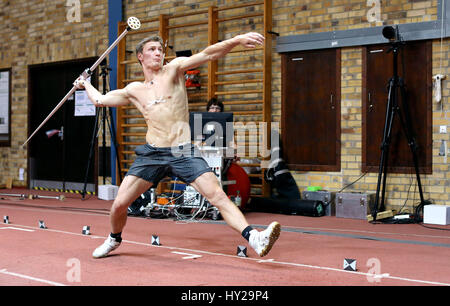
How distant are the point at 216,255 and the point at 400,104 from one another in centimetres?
345

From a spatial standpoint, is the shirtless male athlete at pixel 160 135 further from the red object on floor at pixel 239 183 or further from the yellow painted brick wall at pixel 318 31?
the yellow painted brick wall at pixel 318 31

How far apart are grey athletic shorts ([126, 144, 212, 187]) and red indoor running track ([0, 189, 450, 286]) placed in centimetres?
59

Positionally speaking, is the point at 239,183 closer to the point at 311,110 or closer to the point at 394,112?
the point at 311,110

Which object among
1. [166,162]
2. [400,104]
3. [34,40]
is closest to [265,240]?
Answer: [166,162]

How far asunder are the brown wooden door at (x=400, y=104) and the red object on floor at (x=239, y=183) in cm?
144

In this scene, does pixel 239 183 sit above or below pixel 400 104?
below

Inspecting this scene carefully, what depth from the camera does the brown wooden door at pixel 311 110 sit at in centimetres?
703

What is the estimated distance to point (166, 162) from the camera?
12.9 ft

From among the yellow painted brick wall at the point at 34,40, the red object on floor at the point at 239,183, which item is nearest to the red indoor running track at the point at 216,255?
the red object on floor at the point at 239,183

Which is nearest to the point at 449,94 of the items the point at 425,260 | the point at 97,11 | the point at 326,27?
the point at 326,27

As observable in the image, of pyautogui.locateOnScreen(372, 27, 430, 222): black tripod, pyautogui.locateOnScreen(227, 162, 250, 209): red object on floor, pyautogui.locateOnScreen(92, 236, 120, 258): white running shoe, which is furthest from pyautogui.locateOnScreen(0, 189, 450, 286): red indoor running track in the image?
pyautogui.locateOnScreen(372, 27, 430, 222): black tripod

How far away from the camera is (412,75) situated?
256 inches

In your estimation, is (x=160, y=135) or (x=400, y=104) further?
(x=400, y=104)

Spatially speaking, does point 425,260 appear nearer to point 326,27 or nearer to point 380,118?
point 380,118
